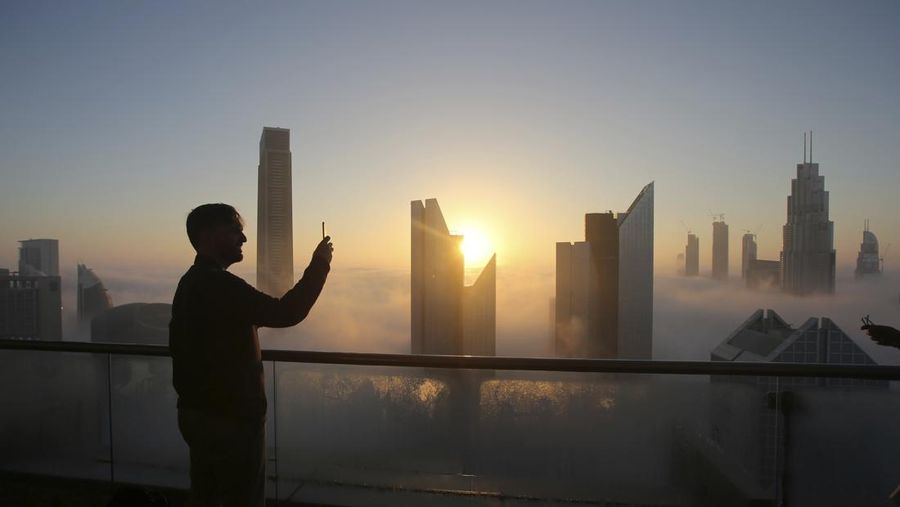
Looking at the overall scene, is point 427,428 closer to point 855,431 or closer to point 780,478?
point 780,478

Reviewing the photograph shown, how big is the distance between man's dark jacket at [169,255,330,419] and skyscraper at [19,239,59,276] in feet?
289

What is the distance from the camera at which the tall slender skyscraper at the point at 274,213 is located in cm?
4525

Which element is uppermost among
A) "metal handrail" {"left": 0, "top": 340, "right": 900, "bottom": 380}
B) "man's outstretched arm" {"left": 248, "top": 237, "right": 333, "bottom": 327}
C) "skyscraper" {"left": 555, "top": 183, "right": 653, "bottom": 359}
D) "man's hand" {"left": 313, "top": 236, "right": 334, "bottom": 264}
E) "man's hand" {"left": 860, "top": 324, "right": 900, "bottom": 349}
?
"man's hand" {"left": 313, "top": 236, "right": 334, "bottom": 264}

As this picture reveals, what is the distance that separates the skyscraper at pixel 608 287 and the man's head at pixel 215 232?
344 feet

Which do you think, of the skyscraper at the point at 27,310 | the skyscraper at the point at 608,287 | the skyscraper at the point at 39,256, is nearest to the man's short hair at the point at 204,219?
the skyscraper at the point at 27,310

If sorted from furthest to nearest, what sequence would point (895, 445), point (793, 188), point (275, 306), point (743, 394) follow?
point (793, 188)
point (743, 394)
point (895, 445)
point (275, 306)

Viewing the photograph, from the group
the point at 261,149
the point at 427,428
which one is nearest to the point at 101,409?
the point at 427,428

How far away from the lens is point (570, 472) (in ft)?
11.1

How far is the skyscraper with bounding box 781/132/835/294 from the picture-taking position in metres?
120

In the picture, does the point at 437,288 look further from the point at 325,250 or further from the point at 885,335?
the point at 325,250

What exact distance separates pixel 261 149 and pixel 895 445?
80275 mm

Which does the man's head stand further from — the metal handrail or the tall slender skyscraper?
the tall slender skyscraper

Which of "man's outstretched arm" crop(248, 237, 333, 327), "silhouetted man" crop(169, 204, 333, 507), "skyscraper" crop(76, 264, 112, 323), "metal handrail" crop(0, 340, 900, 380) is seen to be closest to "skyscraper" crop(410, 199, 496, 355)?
"skyscraper" crop(76, 264, 112, 323)

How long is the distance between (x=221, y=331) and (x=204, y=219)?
0.50m
